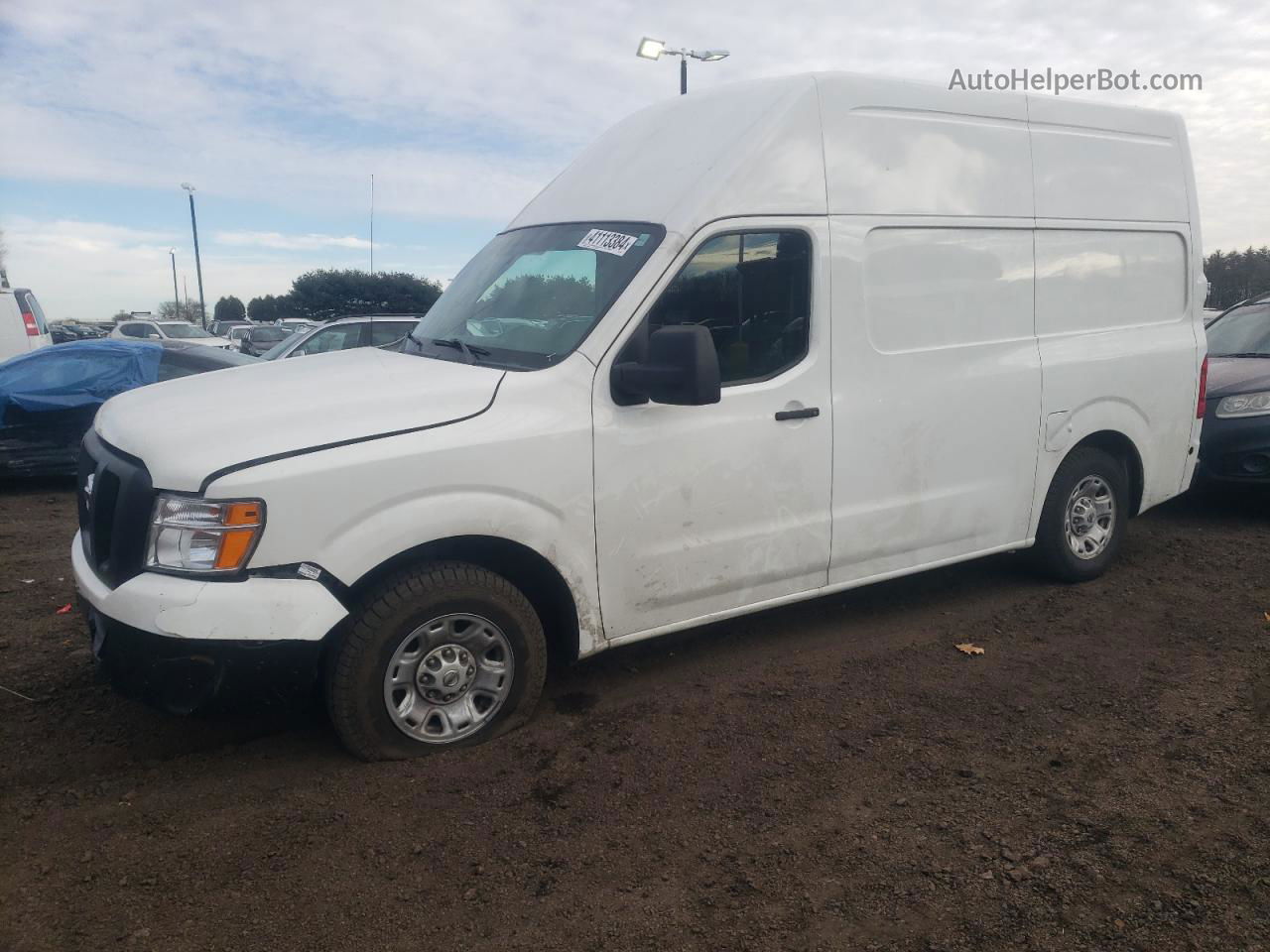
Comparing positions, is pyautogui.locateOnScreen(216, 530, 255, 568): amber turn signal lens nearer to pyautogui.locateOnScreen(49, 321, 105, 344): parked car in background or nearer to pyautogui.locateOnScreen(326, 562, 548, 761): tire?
pyautogui.locateOnScreen(326, 562, 548, 761): tire

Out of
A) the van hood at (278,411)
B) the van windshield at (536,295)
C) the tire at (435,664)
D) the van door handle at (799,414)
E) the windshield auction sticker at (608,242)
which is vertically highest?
the windshield auction sticker at (608,242)

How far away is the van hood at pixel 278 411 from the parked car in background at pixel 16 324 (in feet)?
32.0

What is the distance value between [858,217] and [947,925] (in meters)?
3.06

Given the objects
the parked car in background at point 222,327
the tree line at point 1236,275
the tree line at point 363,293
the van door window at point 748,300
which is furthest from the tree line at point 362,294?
the parked car in background at point 222,327

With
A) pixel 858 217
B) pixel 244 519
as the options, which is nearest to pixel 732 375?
pixel 858 217

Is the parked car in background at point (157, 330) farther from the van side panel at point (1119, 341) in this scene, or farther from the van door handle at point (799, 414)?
the van door handle at point (799, 414)

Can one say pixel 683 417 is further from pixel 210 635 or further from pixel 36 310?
pixel 36 310

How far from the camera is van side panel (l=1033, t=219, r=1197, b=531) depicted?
17.6 feet

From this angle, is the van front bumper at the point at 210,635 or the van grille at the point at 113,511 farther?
the van grille at the point at 113,511

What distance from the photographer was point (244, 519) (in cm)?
328

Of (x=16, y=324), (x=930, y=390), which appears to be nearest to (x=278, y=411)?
(x=930, y=390)

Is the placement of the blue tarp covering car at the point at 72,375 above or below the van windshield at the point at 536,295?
below

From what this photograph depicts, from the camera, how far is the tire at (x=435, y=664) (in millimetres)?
3541

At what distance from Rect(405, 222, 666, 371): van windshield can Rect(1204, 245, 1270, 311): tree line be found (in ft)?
76.5
